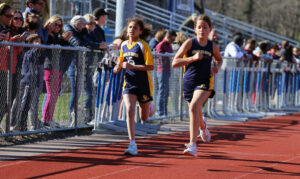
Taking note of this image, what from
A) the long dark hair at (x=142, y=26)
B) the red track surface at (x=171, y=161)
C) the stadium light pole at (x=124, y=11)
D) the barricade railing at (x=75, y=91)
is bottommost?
the red track surface at (x=171, y=161)

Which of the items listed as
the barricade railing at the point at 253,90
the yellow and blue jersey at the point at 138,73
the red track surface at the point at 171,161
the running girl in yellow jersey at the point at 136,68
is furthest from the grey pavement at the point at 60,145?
the barricade railing at the point at 253,90

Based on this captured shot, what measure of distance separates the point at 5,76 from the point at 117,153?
2.11 metres

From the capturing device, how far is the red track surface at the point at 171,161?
20.0 feet

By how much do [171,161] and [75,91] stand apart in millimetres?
3036

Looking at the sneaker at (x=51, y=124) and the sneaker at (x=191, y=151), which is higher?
the sneaker at (x=51, y=124)

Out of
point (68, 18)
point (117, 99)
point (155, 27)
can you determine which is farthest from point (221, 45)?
point (117, 99)

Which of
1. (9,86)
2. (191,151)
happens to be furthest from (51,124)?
(191,151)

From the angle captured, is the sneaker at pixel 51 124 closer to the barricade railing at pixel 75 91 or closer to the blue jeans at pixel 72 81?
the barricade railing at pixel 75 91

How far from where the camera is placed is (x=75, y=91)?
9336 mm

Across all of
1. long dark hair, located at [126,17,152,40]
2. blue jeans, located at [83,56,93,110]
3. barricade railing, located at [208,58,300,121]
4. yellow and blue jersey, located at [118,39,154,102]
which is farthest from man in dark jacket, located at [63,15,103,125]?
barricade railing, located at [208,58,300,121]

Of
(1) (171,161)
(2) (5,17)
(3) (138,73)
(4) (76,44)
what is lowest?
(1) (171,161)

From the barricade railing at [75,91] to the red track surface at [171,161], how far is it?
3.81ft

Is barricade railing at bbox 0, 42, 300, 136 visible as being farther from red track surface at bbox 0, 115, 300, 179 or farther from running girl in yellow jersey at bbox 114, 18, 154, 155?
running girl in yellow jersey at bbox 114, 18, 154, 155

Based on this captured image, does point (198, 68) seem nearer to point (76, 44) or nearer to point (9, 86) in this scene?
point (9, 86)
